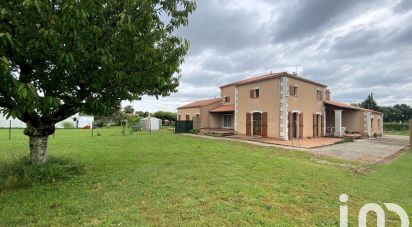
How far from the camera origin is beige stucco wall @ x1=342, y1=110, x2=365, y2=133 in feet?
82.2

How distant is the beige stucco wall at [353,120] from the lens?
82.2 ft

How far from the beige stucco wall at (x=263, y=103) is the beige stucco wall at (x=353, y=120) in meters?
12.1

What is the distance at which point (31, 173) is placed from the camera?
575 centimetres

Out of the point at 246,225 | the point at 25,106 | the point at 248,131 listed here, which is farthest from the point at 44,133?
the point at 248,131

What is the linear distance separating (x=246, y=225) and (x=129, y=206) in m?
2.09

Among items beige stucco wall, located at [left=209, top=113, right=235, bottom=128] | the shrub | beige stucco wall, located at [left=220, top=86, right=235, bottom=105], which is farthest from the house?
the shrub

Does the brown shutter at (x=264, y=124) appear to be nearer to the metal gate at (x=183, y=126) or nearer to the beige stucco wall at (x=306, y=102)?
the beige stucco wall at (x=306, y=102)

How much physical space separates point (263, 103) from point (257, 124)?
189 centimetres

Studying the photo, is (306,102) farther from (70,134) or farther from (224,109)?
(70,134)

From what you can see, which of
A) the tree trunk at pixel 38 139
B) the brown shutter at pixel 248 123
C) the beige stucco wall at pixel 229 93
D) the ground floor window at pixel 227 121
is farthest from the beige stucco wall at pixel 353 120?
the tree trunk at pixel 38 139

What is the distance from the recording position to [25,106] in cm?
388

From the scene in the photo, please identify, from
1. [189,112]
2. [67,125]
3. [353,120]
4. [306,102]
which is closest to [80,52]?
[306,102]

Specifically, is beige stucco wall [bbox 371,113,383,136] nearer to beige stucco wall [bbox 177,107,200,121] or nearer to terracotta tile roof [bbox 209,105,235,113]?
terracotta tile roof [bbox 209,105,235,113]

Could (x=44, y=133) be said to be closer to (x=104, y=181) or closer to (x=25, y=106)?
(x=104, y=181)
